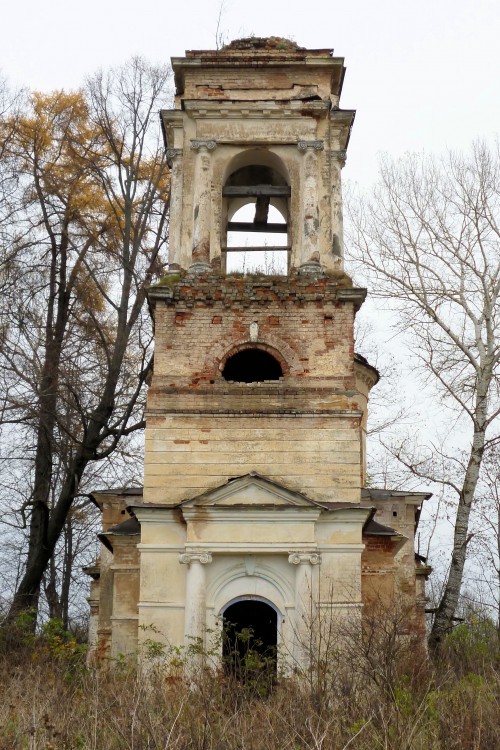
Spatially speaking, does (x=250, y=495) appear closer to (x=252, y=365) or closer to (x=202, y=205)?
(x=252, y=365)

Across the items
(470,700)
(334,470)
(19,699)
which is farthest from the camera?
(334,470)

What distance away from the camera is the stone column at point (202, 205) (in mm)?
14758

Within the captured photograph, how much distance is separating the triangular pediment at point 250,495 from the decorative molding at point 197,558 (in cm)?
61

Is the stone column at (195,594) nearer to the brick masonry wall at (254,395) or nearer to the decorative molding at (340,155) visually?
the brick masonry wall at (254,395)

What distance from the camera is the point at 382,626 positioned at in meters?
11.6

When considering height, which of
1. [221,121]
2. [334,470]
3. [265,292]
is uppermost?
[221,121]

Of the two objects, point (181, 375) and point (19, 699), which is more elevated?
point (181, 375)

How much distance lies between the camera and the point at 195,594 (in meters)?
13.1

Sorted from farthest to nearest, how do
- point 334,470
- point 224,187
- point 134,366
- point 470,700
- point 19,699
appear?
point 134,366
point 224,187
point 334,470
point 19,699
point 470,700

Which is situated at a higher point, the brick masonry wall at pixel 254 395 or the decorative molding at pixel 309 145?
the decorative molding at pixel 309 145

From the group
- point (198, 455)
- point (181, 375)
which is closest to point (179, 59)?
point (181, 375)

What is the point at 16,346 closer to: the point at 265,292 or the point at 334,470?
the point at 265,292

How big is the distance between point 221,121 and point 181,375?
403 centimetres

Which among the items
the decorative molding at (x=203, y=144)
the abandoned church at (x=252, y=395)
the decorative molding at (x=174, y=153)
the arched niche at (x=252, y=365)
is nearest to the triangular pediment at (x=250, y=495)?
the abandoned church at (x=252, y=395)
